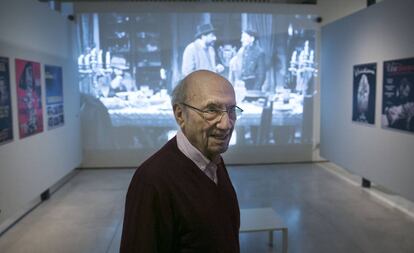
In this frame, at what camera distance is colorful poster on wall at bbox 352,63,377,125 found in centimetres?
461

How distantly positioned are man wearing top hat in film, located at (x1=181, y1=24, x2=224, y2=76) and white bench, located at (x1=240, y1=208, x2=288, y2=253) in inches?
153

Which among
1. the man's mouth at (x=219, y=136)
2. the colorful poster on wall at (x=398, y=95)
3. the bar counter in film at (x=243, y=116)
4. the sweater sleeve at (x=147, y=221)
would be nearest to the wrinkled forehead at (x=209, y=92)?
the man's mouth at (x=219, y=136)

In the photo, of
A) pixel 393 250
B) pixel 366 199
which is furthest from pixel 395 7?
pixel 393 250

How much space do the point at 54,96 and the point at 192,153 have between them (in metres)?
4.49

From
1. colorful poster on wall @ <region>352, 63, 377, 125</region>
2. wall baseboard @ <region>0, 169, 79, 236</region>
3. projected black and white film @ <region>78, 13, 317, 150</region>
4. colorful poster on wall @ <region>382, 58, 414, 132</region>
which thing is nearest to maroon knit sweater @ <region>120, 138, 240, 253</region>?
wall baseboard @ <region>0, 169, 79, 236</region>

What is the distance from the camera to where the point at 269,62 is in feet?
21.8

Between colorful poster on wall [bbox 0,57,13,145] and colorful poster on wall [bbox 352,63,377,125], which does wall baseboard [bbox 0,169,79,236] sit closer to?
colorful poster on wall [bbox 0,57,13,145]

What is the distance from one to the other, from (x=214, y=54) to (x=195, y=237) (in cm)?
576

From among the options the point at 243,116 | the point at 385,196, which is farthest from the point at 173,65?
the point at 385,196

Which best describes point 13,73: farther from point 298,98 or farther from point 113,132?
Answer: point 298,98

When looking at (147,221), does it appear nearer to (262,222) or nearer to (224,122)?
(224,122)

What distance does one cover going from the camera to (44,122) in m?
4.64

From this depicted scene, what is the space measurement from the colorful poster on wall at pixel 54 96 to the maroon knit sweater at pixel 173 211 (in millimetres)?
4246

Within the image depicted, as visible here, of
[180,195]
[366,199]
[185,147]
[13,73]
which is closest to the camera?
[180,195]
